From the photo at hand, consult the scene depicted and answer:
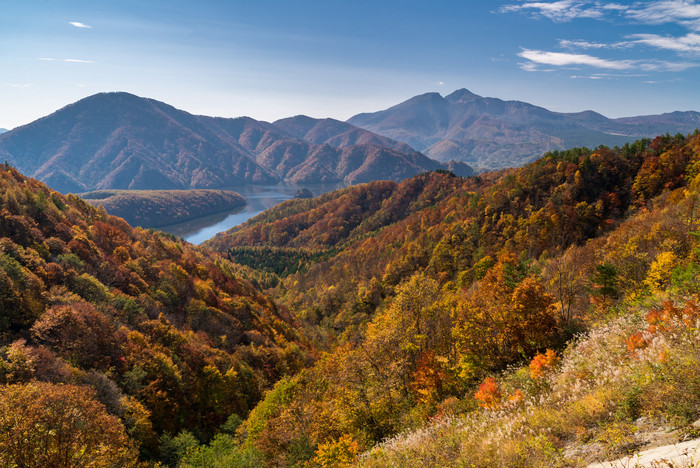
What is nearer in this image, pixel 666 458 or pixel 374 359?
pixel 666 458

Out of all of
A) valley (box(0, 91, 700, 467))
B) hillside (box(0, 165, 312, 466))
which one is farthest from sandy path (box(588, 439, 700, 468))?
hillside (box(0, 165, 312, 466))

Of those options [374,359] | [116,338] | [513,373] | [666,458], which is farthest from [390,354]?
[116,338]

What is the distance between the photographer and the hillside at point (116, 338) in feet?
74.2

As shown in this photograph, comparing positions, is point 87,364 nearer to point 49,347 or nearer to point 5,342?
point 49,347

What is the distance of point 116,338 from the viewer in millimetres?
32719

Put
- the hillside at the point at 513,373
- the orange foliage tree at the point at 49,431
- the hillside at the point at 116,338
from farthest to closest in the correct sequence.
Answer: the hillside at the point at 116,338 → the orange foliage tree at the point at 49,431 → the hillside at the point at 513,373

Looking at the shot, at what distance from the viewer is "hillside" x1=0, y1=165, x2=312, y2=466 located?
22608 mm

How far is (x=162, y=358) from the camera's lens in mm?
33844

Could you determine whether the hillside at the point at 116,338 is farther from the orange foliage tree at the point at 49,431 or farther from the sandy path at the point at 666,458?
the sandy path at the point at 666,458

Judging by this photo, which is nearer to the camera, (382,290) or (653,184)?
(653,184)

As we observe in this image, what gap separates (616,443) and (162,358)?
37.7 m

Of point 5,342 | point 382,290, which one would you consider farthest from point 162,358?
point 382,290

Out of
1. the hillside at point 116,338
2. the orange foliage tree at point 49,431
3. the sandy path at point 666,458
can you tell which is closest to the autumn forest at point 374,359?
the orange foliage tree at point 49,431

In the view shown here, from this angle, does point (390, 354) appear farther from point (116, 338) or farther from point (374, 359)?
point (116, 338)
